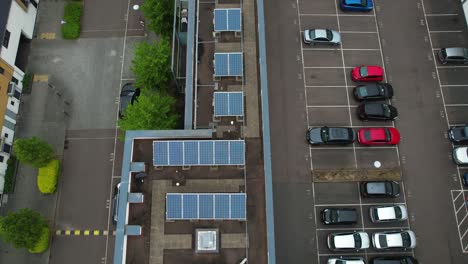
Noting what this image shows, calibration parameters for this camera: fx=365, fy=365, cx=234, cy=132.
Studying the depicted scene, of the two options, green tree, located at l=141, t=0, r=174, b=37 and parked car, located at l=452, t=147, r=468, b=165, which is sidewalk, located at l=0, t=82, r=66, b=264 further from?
parked car, located at l=452, t=147, r=468, b=165

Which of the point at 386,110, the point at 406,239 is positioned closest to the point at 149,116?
the point at 386,110

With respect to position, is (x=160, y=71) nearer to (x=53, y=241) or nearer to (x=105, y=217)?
(x=105, y=217)

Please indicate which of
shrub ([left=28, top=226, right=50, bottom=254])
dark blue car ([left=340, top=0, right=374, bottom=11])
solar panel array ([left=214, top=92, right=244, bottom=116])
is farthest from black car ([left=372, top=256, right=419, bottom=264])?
shrub ([left=28, top=226, right=50, bottom=254])

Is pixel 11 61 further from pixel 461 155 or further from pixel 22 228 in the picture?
pixel 461 155

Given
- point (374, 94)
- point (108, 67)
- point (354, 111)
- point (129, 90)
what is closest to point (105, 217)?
point (129, 90)

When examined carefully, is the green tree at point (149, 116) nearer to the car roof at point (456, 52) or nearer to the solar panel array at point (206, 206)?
the solar panel array at point (206, 206)
